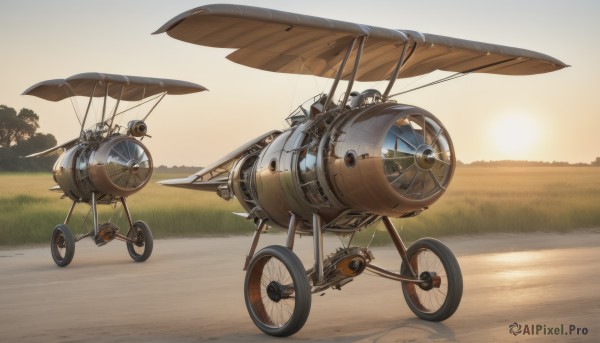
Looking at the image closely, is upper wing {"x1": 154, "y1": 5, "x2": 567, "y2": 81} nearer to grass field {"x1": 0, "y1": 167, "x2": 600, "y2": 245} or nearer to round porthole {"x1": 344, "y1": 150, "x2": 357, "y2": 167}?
round porthole {"x1": 344, "y1": 150, "x2": 357, "y2": 167}

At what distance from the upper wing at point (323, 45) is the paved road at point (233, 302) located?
3346 millimetres

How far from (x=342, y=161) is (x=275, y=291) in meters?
1.72

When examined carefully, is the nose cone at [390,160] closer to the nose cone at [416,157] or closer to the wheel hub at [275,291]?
the nose cone at [416,157]

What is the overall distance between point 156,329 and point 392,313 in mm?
3075

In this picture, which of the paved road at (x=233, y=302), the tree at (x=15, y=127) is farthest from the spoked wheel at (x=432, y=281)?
the tree at (x=15, y=127)

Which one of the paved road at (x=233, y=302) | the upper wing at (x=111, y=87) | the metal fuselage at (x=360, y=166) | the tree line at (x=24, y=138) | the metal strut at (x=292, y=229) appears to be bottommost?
the paved road at (x=233, y=302)

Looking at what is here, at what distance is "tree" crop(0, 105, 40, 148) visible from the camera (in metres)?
85.7

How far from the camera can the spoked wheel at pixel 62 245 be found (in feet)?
59.1

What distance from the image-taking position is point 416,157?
30.1 ft

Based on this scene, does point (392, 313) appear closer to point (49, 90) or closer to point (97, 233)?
point (97, 233)

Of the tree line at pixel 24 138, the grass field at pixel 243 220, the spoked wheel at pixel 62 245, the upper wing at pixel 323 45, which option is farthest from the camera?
the tree line at pixel 24 138

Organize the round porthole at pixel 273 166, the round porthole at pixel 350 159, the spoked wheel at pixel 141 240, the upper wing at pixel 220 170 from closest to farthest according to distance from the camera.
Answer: the round porthole at pixel 350 159
the round porthole at pixel 273 166
the upper wing at pixel 220 170
the spoked wheel at pixel 141 240

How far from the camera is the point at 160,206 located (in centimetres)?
3153

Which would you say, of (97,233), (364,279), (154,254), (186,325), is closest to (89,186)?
(97,233)
